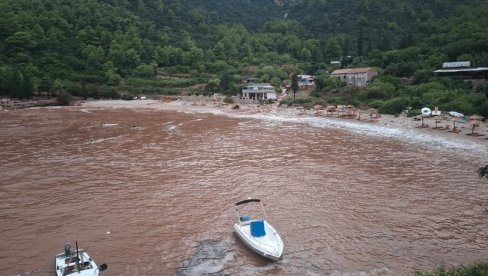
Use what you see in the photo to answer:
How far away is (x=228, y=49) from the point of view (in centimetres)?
14338

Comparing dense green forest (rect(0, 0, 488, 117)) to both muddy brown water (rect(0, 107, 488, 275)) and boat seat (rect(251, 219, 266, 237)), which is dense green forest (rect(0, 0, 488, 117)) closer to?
muddy brown water (rect(0, 107, 488, 275))

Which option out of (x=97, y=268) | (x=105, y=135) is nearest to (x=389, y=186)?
(x=97, y=268)

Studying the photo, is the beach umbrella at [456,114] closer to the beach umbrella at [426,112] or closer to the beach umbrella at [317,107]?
the beach umbrella at [426,112]

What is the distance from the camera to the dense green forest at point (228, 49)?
70938 mm

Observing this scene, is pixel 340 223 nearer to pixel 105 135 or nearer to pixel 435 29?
pixel 105 135

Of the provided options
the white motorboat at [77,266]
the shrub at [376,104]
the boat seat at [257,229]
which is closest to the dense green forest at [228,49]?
the shrub at [376,104]

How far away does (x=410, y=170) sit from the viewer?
29469mm

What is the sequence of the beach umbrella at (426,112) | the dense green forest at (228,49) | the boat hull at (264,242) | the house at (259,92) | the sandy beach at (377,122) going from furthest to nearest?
the house at (259,92) → the dense green forest at (228,49) → the beach umbrella at (426,112) → the sandy beach at (377,122) → the boat hull at (264,242)

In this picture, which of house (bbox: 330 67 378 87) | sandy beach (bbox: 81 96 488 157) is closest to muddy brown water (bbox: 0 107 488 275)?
sandy beach (bbox: 81 96 488 157)

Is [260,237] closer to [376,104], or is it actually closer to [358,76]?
[376,104]

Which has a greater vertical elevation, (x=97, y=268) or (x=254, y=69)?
(x=254, y=69)

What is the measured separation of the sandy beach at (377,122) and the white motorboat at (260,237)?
23.9 meters

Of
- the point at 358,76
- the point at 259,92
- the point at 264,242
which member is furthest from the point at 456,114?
the point at 259,92

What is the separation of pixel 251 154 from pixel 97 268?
22.6 meters
